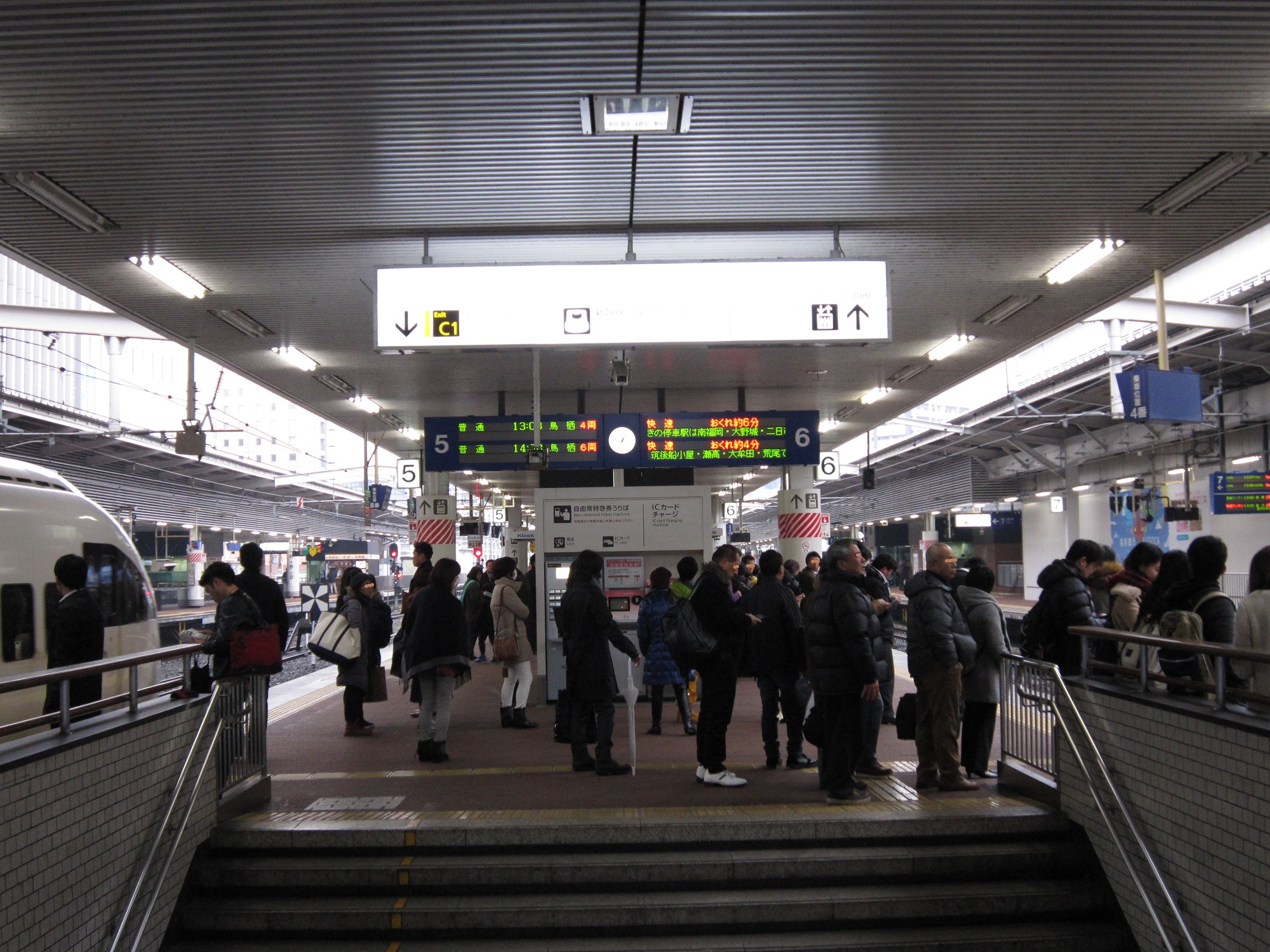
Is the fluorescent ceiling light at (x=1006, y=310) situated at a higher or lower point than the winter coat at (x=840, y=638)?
higher

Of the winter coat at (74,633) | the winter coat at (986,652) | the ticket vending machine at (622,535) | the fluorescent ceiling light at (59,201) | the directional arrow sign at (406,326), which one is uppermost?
the fluorescent ceiling light at (59,201)

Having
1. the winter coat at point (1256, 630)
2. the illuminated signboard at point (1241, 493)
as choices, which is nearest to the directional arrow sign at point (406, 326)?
the winter coat at point (1256, 630)

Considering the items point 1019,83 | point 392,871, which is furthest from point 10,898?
point 1019,83

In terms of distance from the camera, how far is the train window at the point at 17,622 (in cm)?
761

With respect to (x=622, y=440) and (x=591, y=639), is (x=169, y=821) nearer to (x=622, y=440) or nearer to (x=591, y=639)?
(x=591, y=639)

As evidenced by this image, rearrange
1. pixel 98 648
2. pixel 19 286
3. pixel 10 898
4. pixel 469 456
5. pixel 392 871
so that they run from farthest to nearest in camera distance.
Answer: pixel 19 286 → pixel 469 456 → pixel 98 648 → pixel 392 871 → pixel 10 898

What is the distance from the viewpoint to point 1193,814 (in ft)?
15.6

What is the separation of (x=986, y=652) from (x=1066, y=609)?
0.61 meters

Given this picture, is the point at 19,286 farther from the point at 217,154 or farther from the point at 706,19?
the point at 706,19

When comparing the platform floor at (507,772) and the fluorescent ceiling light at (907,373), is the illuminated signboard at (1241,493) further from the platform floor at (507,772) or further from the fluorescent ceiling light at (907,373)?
the platform floor at (507,772)

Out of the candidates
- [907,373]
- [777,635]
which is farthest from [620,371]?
[777,635]

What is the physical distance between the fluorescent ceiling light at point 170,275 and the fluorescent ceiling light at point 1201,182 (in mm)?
7897

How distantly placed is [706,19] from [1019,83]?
1.91 metres

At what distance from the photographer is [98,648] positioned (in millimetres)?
6051
